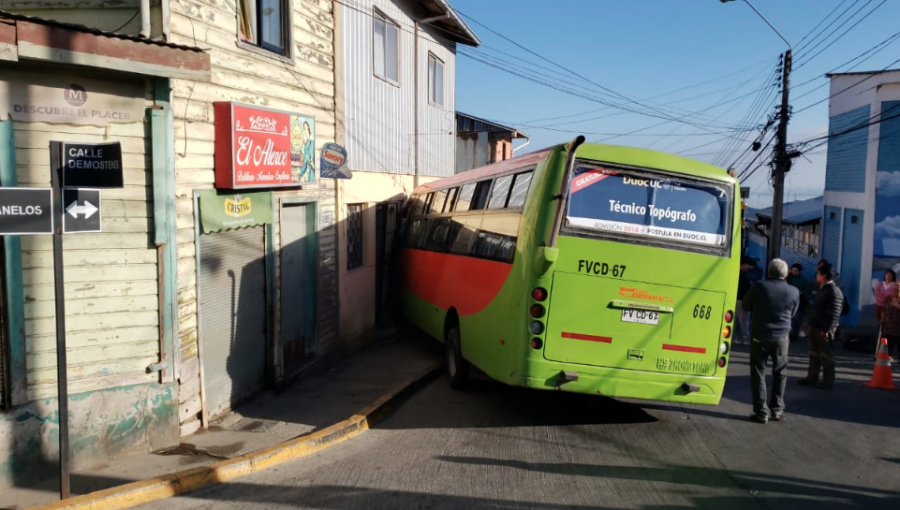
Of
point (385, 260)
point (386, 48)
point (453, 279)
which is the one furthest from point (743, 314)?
point (386, 48)

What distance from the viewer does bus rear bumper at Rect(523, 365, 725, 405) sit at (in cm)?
698

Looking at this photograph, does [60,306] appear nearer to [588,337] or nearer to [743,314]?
[588,337]

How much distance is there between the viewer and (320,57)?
388 inches

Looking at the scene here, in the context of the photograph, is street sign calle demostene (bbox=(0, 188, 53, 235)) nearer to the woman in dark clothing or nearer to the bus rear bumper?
the bus rear bumper

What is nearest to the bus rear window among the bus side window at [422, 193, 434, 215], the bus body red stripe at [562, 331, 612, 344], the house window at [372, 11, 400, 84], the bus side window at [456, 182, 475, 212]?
the bus body red stripe at [562, 331, 612, 344]

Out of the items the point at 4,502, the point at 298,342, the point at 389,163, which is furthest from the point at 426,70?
the point at 4,502

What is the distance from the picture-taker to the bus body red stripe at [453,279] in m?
8.13

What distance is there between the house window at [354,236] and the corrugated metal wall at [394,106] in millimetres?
742

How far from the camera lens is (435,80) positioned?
53.3 ft

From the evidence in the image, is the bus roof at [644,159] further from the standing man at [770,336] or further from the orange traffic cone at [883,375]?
the orange traffic cone at [883,375]

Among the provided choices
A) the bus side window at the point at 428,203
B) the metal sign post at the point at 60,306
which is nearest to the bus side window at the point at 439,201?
the bus side window at the point at 428,203

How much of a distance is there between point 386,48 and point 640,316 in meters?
8.11

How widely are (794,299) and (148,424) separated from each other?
22.8 feet

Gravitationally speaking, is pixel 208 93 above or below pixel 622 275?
above
